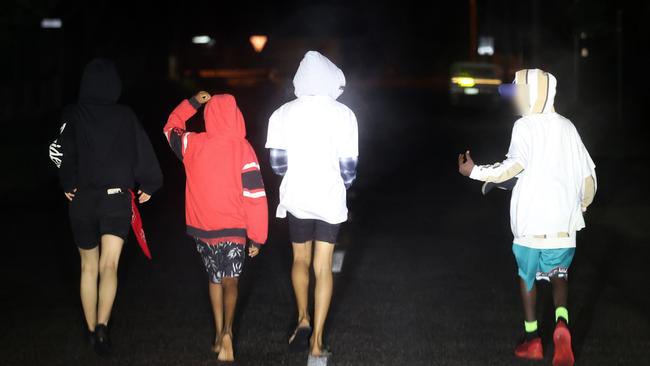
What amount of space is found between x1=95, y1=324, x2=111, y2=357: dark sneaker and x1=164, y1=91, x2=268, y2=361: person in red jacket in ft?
2.25

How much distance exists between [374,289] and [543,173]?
2.82m

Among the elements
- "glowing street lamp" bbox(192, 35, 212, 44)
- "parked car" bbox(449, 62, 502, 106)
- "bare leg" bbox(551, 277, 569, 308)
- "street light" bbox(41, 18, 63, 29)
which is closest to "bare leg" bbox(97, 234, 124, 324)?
"bare leg" bbox(551, 277, 569, 308)

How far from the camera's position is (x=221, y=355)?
6.52 m

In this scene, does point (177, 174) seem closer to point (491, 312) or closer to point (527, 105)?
point (491, 312)

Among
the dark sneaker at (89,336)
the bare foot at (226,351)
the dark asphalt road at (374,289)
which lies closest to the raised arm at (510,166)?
the dark asphalt road at (374,289)

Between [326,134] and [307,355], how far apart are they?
1340 mm

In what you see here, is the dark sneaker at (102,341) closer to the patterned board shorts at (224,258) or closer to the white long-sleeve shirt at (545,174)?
the patterned board shorts at (224,258)

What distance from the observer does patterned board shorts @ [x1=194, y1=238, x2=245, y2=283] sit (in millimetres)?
6590

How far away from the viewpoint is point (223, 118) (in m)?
6.45

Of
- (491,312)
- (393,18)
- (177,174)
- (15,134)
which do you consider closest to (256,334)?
(491,312)

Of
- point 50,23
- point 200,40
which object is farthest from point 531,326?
point 200,40

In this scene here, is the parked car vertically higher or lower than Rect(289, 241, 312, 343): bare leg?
higher

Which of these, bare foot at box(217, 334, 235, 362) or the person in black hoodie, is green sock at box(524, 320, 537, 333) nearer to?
bare foot at box(217, 334, 235, 362)

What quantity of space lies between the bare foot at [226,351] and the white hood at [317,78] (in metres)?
1.51
